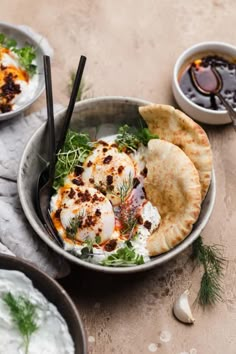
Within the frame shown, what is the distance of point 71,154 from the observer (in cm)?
277

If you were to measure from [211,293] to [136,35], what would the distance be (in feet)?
5.15

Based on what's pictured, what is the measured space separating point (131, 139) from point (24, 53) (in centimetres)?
80

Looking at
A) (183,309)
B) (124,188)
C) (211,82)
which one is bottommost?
(183,309)

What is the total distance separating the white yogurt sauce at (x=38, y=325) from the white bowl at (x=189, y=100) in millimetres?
1338

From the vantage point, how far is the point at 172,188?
2.59 metres

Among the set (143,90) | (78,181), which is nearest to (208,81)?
(143,90)

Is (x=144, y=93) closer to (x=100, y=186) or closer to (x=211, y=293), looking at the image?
(x=100, y=186)

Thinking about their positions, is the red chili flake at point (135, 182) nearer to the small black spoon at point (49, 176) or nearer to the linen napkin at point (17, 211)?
the small black spoon at point (49, 176)

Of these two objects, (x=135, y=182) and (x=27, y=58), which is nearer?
(x=135, y=182)

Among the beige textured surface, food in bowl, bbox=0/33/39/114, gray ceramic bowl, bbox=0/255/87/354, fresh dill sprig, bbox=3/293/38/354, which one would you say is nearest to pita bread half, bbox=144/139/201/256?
the beige textured surface

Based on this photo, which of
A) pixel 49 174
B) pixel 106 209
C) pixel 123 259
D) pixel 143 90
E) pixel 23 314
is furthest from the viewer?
pixel 143 90

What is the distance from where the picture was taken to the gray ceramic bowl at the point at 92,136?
96.3 inches

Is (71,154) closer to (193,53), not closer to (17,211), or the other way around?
(17,211)

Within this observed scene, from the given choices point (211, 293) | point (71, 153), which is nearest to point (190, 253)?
point (211, 293)
